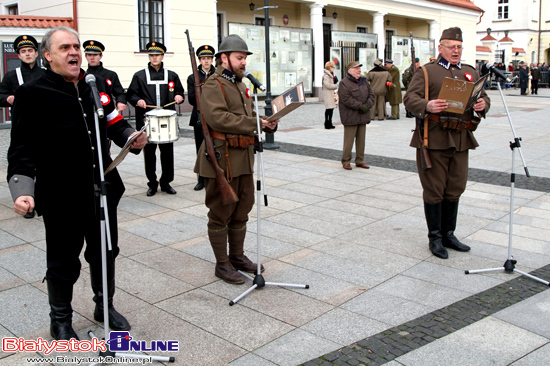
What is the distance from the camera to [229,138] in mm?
→ 4770

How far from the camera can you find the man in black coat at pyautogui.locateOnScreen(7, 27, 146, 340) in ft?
11.6

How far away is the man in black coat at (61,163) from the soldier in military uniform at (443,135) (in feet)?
9.97

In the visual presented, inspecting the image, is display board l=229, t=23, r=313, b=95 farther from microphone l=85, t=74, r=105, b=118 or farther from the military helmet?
microphone l=85, t=74, r=105, b=118

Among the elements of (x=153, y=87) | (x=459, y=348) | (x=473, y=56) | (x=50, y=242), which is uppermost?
(x=473, y=56)

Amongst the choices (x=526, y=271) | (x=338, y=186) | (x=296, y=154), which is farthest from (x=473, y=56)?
(x=526, y=271)

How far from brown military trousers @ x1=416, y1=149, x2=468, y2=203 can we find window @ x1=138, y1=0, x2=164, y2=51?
1480 cm

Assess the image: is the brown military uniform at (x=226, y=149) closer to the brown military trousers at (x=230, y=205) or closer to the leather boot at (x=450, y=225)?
the brown military trousers at (x=230, y=205)

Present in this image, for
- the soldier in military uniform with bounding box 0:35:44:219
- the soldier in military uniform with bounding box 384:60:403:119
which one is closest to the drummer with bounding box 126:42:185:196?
the soldier in military uniform with bounding box 0:35:44:219

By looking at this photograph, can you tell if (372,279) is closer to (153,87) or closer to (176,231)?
(176,231)

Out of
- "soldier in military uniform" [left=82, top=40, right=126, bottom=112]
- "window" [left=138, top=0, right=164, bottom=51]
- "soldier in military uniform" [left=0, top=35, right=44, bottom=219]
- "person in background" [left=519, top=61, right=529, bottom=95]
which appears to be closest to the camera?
"soldier in military uniform" [left=0, top=35, right=44, bottom=219]

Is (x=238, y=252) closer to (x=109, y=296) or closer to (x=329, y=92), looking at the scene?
(x=109, y=296)

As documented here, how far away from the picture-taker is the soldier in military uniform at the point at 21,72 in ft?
24.4

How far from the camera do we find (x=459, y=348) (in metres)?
3.78

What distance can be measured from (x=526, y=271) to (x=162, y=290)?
3.27 m
